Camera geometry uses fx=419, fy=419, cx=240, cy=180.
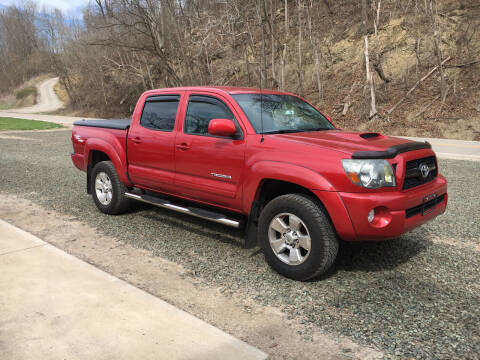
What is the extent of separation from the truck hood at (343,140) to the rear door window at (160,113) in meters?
1.60

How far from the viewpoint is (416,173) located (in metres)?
3.97

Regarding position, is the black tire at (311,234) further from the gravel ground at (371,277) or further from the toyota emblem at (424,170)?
the toyota emblem at (424,170)

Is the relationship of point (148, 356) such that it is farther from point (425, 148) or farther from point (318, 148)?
point (425, 148)

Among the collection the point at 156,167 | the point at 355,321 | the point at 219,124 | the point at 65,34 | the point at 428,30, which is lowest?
the point at 355,321

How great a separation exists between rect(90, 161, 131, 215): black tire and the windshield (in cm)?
237

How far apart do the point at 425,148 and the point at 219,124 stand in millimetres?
2101

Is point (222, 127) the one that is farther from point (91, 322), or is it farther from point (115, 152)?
point (115, 152)

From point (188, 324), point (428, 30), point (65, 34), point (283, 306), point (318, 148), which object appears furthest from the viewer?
point (65, 34)

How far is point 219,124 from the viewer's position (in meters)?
4.27

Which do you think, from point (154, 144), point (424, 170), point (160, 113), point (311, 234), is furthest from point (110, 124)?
point (424, 170)

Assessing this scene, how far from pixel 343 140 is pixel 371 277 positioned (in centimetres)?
138

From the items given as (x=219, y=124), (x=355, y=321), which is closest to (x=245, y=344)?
(x=355, y=321)

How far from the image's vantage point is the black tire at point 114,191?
6051 mm

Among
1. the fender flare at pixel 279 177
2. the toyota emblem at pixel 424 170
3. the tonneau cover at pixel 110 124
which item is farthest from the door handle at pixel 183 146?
the toyota emblem at pixel 424 170
